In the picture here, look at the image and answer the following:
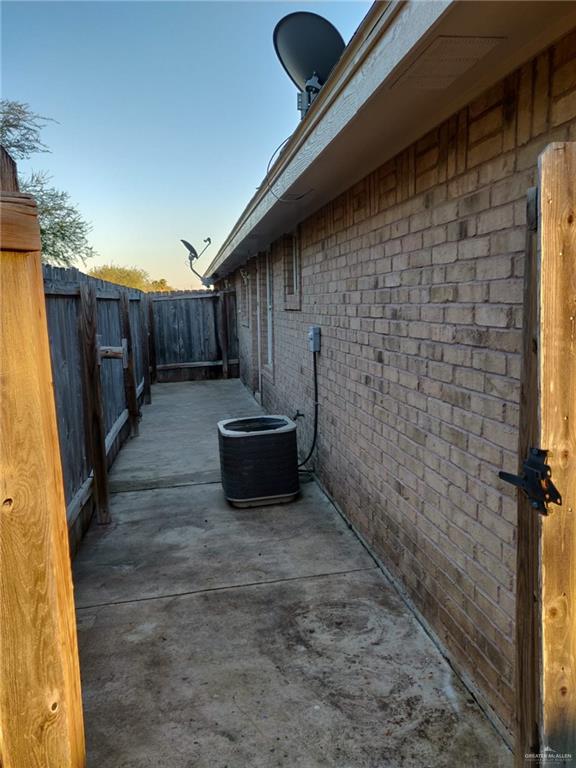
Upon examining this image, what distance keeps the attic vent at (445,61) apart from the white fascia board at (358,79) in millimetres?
78

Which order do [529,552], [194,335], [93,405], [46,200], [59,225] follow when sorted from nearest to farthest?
1. [529,552]
2. [93,405]
3. [194,335]
4. [46,200]
5. [59,225]

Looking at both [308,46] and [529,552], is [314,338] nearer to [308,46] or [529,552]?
[308,46]

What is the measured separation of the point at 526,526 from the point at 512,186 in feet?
4.01

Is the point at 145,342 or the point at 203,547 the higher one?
Result: the point at 145,342

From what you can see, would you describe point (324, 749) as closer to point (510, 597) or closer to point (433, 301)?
point (510, 597)

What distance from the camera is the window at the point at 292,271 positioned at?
19.2 ft

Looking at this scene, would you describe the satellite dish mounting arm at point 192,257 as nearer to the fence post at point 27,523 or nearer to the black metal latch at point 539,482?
the fence post at point 27,523

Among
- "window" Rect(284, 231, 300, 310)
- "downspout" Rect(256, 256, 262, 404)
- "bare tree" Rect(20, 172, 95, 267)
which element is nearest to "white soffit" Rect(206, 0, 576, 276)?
"window" Rect(284, 231, 300, 310)

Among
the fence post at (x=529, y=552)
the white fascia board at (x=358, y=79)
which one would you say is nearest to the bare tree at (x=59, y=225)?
the white fascia board at (x=358, y=79)

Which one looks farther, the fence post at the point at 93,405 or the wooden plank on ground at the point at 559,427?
the fence post at the point at 93,405

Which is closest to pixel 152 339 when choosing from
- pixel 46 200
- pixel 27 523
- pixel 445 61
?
pixel 46 200

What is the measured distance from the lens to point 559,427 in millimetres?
1345

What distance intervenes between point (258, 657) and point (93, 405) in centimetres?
249

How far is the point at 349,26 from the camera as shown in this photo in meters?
5.75
